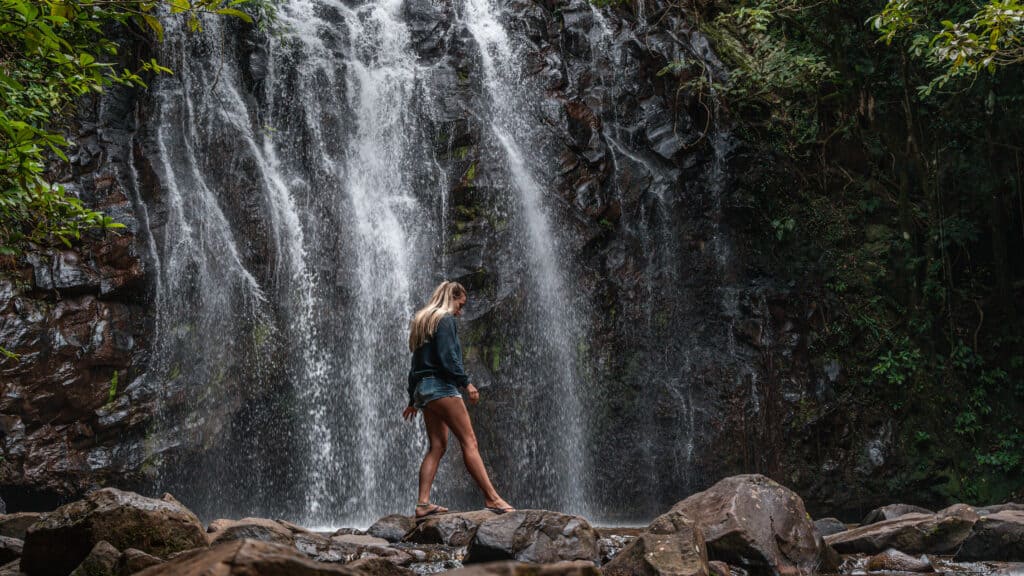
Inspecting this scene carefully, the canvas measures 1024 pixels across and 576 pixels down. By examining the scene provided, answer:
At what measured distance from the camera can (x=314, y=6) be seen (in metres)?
12.9

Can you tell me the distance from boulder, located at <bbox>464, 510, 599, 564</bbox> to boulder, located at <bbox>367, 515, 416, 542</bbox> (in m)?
1.36

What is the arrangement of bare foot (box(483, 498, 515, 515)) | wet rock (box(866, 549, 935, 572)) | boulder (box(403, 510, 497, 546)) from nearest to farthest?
1. wet rock (box(866, 549, 935, 572))
2. boulder (box(403, 510, 497, 546))
3. bare foot (box(483, 498, 515, 515))

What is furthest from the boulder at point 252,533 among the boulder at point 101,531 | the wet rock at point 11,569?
the wet rock at point 11,569

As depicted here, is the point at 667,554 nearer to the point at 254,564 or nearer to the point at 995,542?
the point at 254,564

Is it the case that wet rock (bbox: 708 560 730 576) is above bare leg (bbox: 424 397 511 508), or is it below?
below

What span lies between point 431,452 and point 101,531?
2.54 meters

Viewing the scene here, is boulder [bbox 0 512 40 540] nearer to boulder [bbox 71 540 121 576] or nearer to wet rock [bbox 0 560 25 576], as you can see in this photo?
wet rock [bbox 0 560 25 576]

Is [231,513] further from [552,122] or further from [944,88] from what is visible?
[944,88]

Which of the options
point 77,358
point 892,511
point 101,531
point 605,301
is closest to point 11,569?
point 101,531

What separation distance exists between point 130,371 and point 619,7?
32.5ft

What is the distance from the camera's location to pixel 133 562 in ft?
11.5

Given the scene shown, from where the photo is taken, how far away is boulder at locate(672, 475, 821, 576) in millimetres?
4488

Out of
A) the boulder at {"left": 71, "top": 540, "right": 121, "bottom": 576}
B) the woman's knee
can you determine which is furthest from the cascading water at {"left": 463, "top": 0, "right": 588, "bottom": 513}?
the boulder at {"left": 71, "top": 540, "right": 121, "bottom": 576}

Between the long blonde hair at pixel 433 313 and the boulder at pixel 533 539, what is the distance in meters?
1.73
